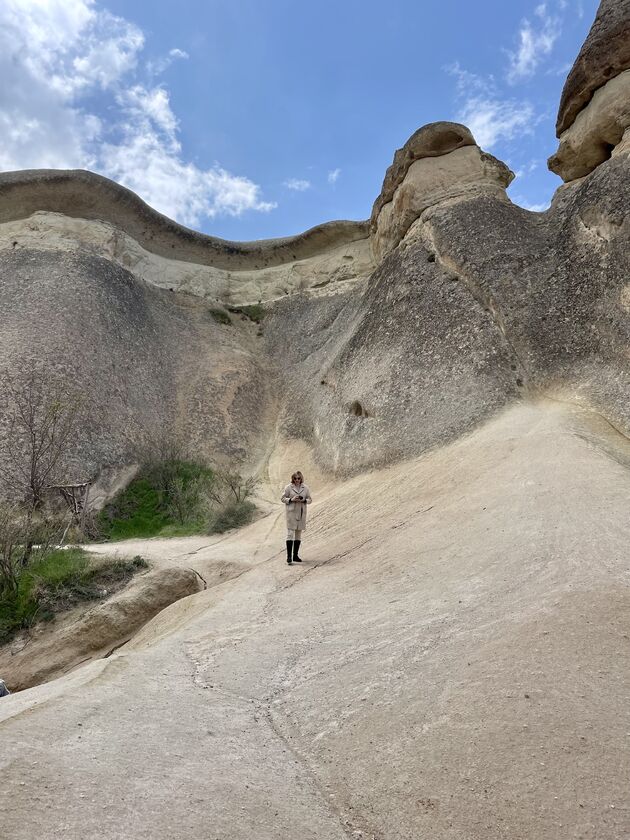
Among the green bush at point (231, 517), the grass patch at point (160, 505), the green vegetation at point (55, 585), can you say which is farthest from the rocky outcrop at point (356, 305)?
the green vegetation at point (55, 585)

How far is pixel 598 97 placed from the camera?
12.0 metres

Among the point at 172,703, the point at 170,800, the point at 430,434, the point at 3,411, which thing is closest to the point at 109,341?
the point at 3,411

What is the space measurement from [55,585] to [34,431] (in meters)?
5.59

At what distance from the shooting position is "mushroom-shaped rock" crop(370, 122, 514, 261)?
1378cm

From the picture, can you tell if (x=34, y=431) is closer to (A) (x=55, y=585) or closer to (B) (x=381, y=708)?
(A) (x=55, y=585)

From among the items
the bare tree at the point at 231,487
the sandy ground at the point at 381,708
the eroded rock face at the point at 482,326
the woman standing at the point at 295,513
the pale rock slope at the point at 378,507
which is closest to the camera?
the sandy ground at the point at 381,708

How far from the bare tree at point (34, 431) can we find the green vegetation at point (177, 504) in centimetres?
155

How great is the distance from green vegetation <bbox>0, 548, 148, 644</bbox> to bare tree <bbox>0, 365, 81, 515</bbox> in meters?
2.89

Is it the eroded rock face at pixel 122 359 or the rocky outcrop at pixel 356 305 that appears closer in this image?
the rocky outcrop at pixel 356 305

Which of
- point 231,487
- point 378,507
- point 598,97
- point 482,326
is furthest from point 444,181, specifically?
point 378,507

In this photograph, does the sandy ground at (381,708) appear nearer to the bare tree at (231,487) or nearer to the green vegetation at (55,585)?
the green vegetation at (55,585)

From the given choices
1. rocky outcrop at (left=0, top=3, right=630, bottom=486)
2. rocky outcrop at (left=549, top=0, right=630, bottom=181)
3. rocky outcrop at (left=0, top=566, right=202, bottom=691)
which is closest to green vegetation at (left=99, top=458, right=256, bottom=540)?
rocky outcrop at (left=0, top=3, right=630, bottom=486)

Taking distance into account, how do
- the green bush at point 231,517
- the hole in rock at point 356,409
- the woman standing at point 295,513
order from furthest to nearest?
the hole in rock at point 356,409 → the green bush at point 231,517 → the woman standing at point 295,513

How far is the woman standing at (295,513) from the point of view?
714cm
